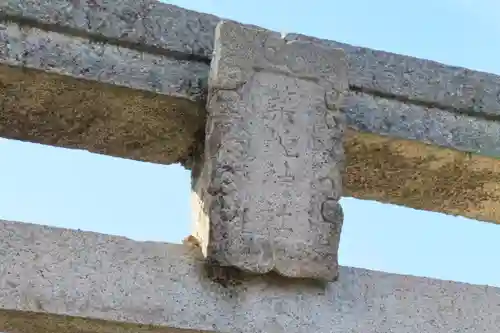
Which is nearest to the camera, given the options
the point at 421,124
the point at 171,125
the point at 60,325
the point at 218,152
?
the point at 60,325

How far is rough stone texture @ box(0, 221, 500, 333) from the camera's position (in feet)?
6.43

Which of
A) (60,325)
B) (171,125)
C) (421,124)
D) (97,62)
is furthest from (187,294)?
(421,124)

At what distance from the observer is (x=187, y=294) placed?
2053 mm

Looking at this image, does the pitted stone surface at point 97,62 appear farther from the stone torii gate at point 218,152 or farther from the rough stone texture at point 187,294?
the rough stone texture at point 187,294

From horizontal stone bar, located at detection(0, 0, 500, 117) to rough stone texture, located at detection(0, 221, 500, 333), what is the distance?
482mm

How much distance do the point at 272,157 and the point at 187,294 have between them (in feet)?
1.27

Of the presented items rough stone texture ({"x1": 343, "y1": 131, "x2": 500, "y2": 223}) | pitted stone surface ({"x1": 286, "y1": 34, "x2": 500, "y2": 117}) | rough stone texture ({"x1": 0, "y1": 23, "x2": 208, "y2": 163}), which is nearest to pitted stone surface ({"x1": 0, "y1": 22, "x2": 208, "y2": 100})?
rough stone texture ({"x1": 0, "y1": 23, "x2": 208, "y2": 163})

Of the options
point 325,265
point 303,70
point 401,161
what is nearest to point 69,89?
point 303,70

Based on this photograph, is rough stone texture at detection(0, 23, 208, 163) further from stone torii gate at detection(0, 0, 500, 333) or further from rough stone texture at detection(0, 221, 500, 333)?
rough stone texture at detection(0, 221, 500, 333)

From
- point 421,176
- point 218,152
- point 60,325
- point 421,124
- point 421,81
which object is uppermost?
point 421,81

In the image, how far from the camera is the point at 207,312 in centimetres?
205

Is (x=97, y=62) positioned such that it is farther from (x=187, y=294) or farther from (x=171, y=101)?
(x=187, y=294)

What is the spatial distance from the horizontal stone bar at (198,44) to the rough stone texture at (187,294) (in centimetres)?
48

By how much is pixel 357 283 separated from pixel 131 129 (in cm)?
68
